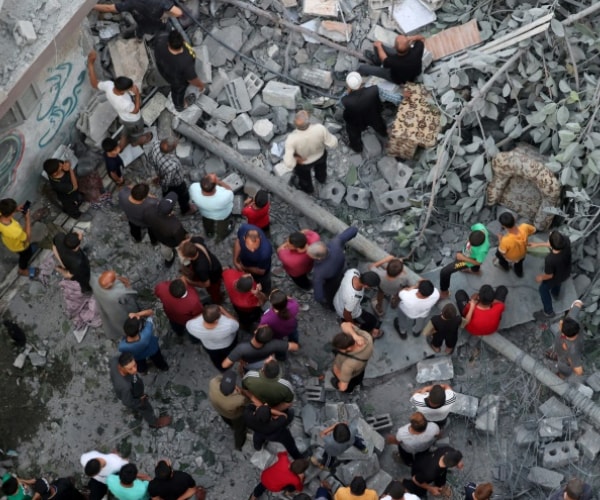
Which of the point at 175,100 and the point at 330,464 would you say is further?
the point at 175,100

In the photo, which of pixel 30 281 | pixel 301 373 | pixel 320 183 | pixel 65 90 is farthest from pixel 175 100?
pixel 301 373

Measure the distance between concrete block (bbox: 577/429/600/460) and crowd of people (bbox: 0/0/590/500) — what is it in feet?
2.43

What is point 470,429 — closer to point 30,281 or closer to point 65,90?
point 30,281

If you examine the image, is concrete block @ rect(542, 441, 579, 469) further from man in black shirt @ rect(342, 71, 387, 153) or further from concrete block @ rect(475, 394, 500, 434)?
man in black shirt @ rect(342, 71, 387, 153)

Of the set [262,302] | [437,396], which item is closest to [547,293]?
[437,396]

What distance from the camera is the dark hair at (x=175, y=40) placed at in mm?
11812

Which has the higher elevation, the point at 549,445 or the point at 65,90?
the point at 65,90

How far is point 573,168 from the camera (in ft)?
36.8

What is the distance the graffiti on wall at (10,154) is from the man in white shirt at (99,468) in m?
3.89

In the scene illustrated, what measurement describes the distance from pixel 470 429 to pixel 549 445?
0.91m

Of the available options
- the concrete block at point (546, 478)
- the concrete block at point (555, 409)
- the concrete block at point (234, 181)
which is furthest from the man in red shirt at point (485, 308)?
the concrete block at point (234, 181)

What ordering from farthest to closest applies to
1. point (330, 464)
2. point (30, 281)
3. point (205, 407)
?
point (30, 281) → point (205, 407) → point (330, 464)

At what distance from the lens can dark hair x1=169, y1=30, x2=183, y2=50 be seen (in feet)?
38.8

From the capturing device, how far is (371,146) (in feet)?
40.7
